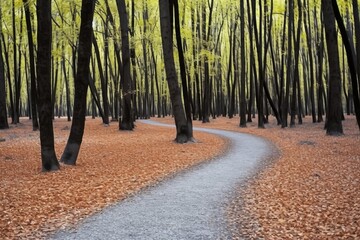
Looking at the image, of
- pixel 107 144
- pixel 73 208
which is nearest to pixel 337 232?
pixel 73 208

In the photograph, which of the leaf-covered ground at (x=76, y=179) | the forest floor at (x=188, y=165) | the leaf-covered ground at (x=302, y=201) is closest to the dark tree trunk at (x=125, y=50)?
the leaf-covered ground at (x=76, y=179)

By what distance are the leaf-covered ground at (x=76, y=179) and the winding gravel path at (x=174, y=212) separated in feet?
1.43

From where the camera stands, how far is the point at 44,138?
9906mm

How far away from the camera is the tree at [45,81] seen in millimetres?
9539

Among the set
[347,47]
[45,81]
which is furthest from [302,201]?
[347,47]

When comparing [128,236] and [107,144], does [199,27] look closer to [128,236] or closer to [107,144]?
[107,144]

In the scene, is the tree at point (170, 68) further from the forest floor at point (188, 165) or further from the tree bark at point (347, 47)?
the tree bark at point (347, 47)

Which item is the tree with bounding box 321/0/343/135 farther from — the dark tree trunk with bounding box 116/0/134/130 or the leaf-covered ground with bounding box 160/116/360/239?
the dark tree trunk with bounding box 116/0/134/130

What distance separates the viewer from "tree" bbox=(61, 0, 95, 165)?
10.6 meters

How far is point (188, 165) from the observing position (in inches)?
428

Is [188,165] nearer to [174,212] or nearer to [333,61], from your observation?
[174,212]

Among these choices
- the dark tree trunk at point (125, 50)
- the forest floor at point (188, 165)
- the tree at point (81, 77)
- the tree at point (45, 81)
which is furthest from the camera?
the dark tree trunk at point (125, 50)

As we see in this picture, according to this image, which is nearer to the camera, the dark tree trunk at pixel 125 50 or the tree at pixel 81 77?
the tree at pixel 81 77

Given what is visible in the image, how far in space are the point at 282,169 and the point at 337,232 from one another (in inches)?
190
